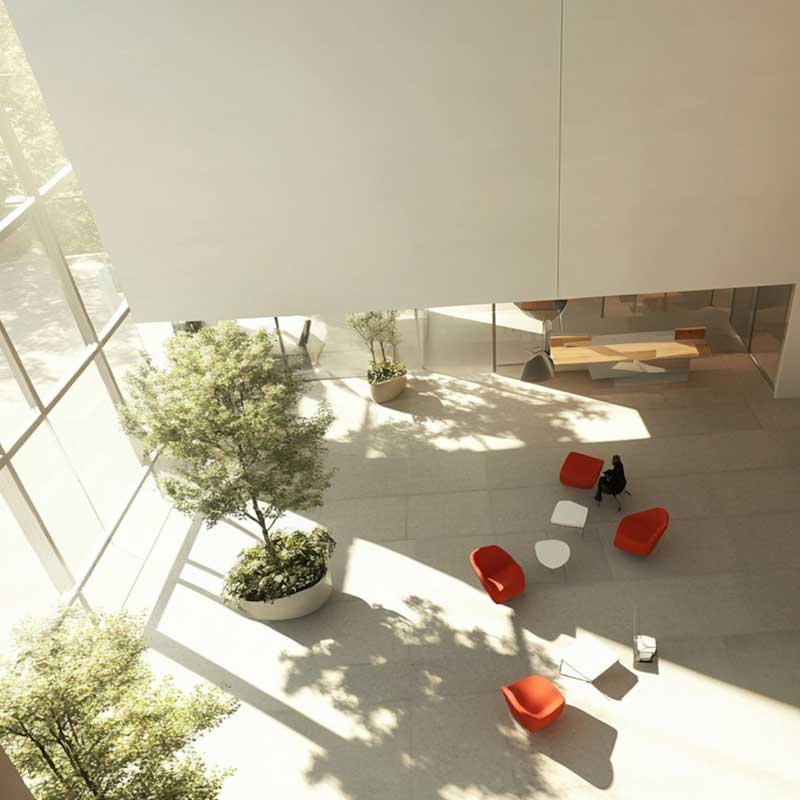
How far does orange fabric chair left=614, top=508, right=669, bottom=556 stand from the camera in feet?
32.4

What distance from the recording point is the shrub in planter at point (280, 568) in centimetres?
981

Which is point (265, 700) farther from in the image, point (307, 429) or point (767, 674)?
point (767, 674)

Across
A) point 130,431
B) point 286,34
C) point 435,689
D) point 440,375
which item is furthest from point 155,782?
point 440,375

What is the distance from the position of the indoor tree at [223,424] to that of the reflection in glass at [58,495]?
1295 millimetres

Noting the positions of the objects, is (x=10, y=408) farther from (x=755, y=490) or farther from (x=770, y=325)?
(x=770, y=325)

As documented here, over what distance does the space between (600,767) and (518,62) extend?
848cm

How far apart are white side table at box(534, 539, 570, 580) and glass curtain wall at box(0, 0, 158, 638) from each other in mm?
6345

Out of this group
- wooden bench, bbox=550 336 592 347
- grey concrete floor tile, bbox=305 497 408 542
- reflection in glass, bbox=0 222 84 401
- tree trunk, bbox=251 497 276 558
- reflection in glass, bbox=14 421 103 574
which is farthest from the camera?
wooden bench, bbox=550 336 592 347

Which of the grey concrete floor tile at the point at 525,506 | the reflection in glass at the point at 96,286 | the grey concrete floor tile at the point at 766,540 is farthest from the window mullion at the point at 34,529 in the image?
the grey concrete floor tile at the point at 766,540

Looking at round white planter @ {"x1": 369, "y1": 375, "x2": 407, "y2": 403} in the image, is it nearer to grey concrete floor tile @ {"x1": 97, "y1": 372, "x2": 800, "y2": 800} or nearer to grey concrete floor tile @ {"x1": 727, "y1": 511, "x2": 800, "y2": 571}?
grey concrete floor tile @ {"x1": 97, "y1": 372, "x2": 800, "y2": 800}

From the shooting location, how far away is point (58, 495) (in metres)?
9.55

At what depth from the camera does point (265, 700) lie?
29.1ft

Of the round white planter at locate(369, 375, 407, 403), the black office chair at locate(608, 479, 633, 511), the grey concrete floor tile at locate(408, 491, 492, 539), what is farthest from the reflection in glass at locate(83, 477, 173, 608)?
the black office chair at locate(608, 479, 633, 511)

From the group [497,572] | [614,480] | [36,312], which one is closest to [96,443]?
[36,312]
